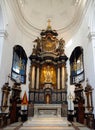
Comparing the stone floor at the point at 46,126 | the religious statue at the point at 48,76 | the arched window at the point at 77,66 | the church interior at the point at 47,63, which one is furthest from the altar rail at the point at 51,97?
the stone floor at the point at 46,126

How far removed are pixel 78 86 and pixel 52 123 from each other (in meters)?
3.41

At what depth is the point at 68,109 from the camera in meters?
11.0

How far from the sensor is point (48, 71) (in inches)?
477

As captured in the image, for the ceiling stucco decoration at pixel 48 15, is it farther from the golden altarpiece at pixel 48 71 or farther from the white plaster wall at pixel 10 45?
the white plaster wall at pixel 10 45

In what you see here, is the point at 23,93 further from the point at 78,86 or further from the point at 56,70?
the point at 78,86

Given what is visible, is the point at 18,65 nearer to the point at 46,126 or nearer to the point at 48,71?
the point at 48,71

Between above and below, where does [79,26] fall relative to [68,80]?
above

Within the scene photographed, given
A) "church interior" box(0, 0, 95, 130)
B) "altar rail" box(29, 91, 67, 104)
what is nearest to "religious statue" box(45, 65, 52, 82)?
"church interior" box(0, 0, 95, 130)

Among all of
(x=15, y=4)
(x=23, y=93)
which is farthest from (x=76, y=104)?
(x=15, y=4)

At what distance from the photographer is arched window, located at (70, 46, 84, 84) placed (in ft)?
34.8

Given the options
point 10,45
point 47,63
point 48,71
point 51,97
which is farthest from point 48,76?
point 10,45

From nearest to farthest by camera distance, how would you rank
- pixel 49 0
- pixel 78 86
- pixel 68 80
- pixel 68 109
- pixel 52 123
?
pixel 52 123, pixel 78 86, pixel 68 109, pixel 68 80, pixel 49 0

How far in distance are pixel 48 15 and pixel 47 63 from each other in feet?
15.8

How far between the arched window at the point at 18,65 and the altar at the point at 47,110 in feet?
7.84
